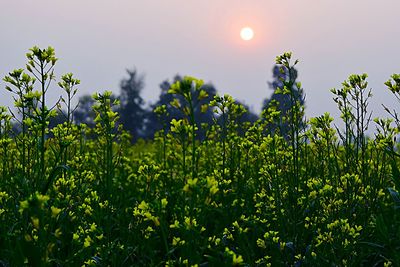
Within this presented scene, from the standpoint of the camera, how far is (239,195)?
5719 millimetres

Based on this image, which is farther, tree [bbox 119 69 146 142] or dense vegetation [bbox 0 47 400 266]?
tree [bbox 119 69 146 142]

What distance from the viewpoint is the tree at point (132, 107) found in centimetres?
6141

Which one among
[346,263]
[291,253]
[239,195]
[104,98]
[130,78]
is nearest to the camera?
[346,263]

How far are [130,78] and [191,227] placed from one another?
6891cm

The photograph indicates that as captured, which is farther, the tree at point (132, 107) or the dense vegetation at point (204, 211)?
the tree at point (132, 107)

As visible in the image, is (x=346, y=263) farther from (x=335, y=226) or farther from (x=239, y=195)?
(x=239, y=195)

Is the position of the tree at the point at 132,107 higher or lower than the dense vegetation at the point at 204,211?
higher

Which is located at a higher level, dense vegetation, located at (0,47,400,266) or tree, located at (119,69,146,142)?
tree, located at (119,69,146,142)

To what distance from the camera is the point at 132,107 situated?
207 ft

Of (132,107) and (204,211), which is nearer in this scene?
(204,211)

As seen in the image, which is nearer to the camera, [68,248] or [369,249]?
[369,249]

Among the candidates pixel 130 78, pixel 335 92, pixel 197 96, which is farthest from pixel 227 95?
pixel 130 78

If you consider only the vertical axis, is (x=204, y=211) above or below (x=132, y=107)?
below

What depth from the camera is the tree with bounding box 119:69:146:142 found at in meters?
61.4
